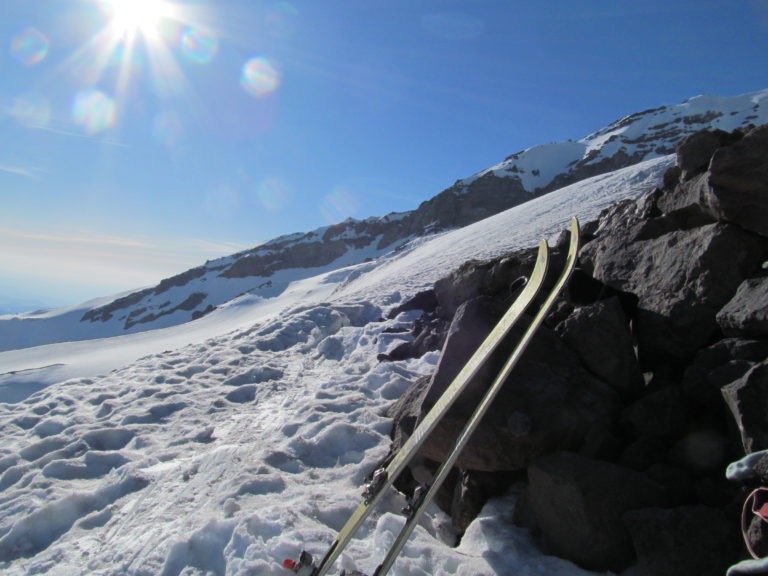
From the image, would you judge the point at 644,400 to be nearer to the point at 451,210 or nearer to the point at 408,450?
the point at 408,450

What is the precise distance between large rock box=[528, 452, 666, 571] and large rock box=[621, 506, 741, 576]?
16 centimetres

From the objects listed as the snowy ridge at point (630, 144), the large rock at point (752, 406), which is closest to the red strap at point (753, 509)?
the large rock at point (752, 406)

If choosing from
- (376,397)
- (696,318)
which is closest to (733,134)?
(696,318)

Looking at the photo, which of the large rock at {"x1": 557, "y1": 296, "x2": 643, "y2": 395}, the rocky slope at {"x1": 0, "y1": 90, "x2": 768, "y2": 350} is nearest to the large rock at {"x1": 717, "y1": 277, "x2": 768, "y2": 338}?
the large rock at {"x1": 557, "y1": 296, "x2": 643, "y2": 395}

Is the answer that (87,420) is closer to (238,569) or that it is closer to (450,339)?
(238,569)

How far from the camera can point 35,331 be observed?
107125 mm

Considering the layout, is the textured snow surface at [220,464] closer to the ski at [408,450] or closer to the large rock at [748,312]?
the ski at [408,450]

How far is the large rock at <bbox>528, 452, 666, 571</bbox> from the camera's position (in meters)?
3.39

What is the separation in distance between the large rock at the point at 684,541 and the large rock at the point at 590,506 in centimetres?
16

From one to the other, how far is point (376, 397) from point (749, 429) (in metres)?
4.93

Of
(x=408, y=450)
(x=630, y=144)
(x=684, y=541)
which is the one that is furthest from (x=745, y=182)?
(x=630, y=144)

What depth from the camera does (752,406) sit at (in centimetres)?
335

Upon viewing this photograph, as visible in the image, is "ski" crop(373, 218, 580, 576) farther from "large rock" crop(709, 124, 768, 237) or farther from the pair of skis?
"large rock" crop(709, 124, 768, 237)

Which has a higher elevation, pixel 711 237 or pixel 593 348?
pixel 711 237
